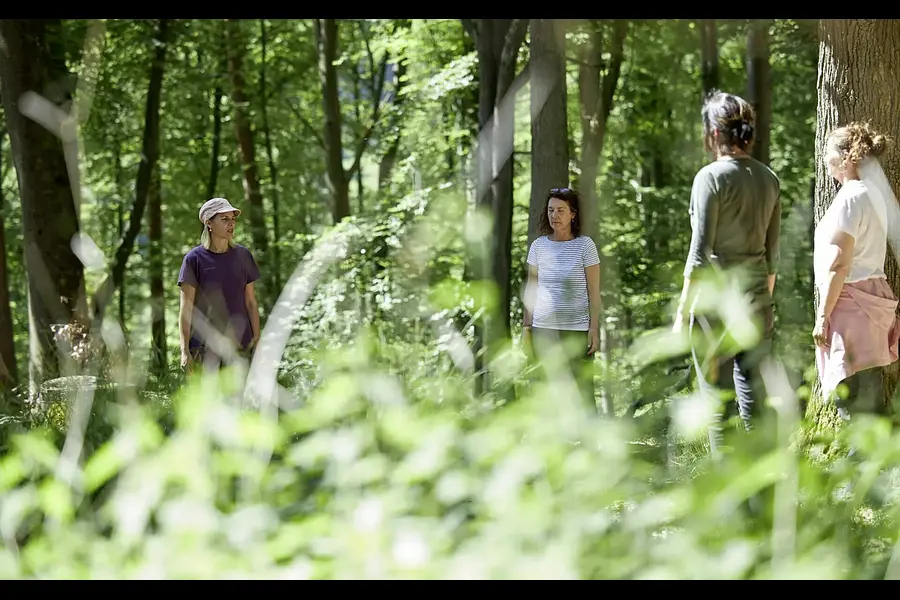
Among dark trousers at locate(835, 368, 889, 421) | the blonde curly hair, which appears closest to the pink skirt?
dark trousers at locate(835, 368, 889, 421)

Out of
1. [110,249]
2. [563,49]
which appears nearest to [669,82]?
[563,49]

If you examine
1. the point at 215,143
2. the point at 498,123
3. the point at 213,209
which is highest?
the point at 215,143

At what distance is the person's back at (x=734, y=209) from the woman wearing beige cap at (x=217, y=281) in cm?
249

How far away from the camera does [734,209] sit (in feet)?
16.3

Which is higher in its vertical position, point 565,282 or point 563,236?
point 563,236

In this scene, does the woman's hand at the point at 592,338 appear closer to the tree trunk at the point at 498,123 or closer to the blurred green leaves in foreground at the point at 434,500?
the blurred green leaves in foreground at the point at 434,500

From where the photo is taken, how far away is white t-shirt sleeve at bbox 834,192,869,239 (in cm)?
494

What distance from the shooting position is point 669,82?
16.9 metres

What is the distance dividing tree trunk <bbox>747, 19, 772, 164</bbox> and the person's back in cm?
756

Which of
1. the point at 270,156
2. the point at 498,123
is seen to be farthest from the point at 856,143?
the point at 270,156

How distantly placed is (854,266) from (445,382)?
3.24 m

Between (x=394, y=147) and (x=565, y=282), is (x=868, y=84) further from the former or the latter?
(x=394, y=147)

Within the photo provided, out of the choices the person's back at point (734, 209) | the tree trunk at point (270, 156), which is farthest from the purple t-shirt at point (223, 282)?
the tree trunk at point (270, 156)

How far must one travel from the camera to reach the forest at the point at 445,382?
2098 mm
